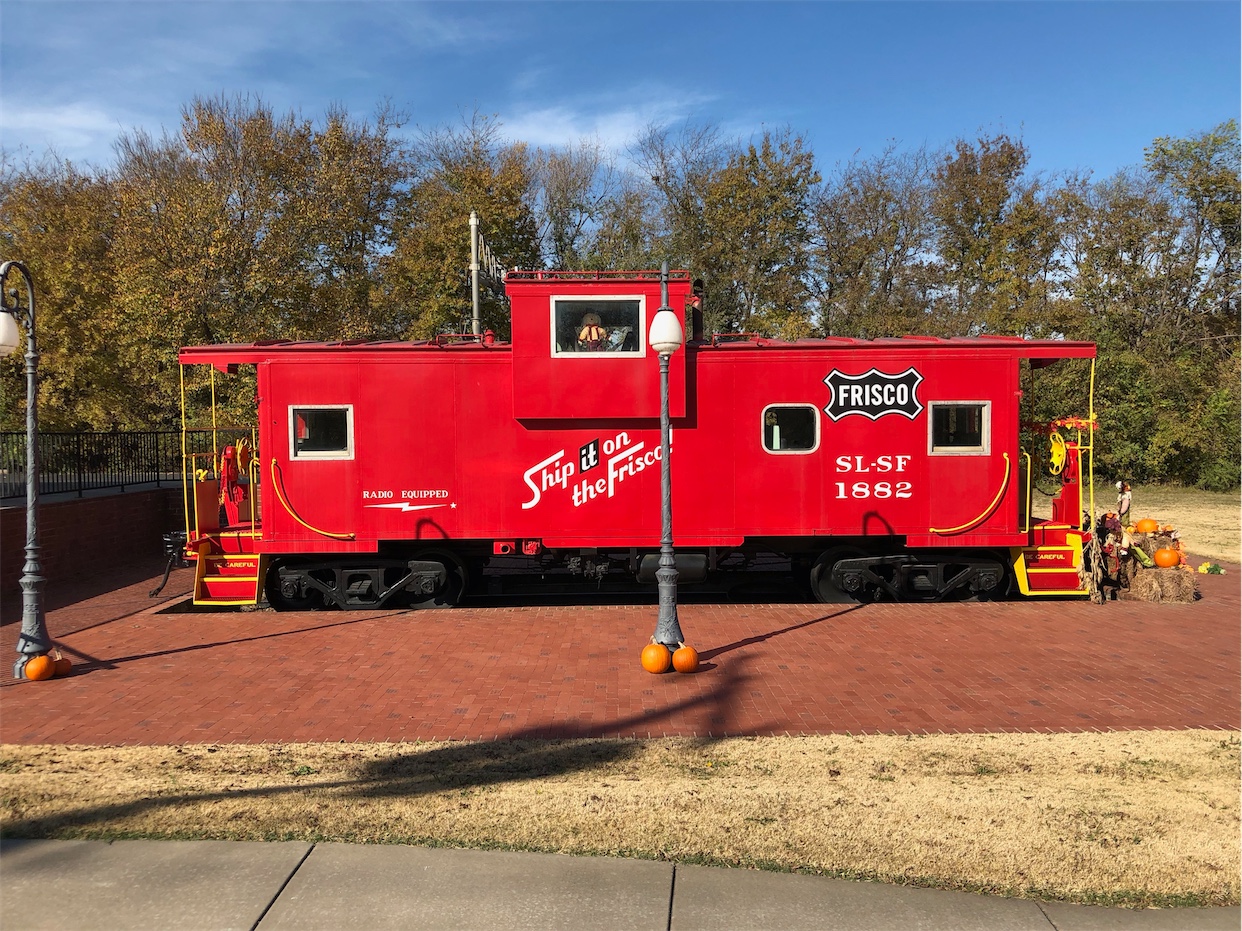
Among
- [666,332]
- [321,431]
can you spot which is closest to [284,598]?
[321,431]

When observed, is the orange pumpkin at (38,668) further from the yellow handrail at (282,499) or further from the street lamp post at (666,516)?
the street lamp post at (666,516)

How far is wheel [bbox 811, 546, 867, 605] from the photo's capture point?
11102 mm

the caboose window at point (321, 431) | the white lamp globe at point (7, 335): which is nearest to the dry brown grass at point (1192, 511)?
the caboose window at point (321, 431)

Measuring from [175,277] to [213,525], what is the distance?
31.5 feet

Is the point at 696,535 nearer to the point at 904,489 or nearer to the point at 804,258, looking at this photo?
the point at 904,489

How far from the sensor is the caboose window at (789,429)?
10.6 m

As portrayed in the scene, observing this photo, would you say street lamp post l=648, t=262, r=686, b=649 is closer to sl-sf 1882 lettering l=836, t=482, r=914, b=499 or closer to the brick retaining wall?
sl-sf 1882 lettering l=836, t=482, r=914, b=499

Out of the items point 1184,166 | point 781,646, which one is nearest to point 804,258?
point 1184,166

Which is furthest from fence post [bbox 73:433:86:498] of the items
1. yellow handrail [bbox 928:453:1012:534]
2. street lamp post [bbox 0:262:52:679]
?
yellow handrail [bbox 928:453:1012:534]

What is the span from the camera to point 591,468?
10539mm

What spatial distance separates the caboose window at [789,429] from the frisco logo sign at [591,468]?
1474mm

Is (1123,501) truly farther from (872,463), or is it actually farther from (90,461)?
(90,461)

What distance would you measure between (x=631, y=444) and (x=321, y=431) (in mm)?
3969

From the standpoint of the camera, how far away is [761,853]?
4.59m
